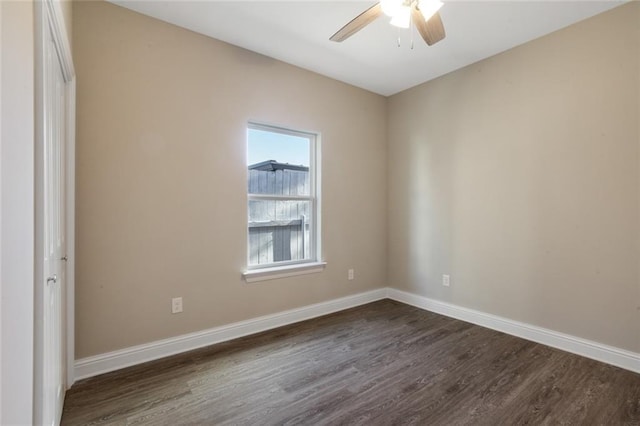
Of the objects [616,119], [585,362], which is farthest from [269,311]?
[616,119]

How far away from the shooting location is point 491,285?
298 cm

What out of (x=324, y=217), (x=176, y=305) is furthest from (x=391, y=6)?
(x=176, y=305)

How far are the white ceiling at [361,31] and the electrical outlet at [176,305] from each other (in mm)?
2229

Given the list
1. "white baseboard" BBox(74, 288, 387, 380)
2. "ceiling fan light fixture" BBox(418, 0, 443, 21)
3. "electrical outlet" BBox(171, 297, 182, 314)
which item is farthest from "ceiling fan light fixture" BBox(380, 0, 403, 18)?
"white baseboard" BBox(74, 288, 387, 380)

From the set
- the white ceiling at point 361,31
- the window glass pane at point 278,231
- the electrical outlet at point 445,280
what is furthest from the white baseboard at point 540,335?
the white ceiling at point 361,31

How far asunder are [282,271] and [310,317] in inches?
24.8

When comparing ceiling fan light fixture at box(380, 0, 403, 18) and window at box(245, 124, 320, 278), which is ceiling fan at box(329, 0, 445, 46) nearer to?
ceiling fan light fixture at box(380, 0, 403, 18)

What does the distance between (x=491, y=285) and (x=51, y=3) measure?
12.0 feet

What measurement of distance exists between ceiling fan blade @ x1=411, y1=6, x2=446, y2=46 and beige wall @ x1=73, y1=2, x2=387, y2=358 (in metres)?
1.54

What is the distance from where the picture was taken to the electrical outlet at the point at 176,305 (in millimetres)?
2427

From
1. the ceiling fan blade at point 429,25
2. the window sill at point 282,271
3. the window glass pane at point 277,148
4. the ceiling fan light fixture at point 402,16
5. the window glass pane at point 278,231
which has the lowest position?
the window sill at point 282,271

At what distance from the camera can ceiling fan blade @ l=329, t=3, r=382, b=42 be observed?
1723 mm

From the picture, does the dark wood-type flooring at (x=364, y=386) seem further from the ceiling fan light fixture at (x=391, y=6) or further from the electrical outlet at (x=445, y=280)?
the ceiling fan light fixture at (x=391, y=6)

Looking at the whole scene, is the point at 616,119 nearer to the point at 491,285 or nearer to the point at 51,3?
the point at 491,285
